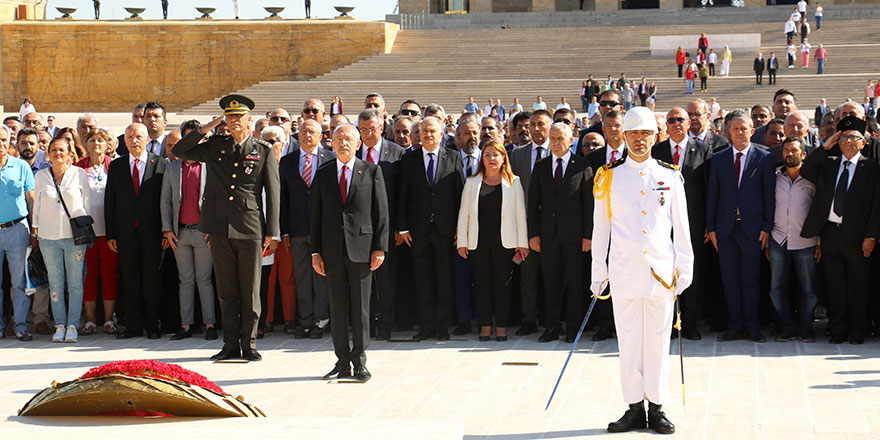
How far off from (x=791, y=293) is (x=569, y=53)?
28.9 meters

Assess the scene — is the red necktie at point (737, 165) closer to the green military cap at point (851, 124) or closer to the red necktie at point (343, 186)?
the green military cap at point (851, 124)

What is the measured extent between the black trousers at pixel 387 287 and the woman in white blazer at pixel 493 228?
2.18 ft

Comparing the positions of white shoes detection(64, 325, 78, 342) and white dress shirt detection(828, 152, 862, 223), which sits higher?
white dress shirt detection(828, 152, 862, 223)

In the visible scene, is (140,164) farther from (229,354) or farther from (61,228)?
(229,354)

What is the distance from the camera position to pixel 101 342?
9.15m

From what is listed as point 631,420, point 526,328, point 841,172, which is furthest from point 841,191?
point 631,420

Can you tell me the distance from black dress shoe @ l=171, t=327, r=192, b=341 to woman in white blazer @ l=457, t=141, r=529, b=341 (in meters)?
2.57

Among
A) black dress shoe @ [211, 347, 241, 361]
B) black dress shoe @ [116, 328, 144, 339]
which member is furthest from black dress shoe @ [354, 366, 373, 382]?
black dress shoe @ [116, 328, 144, 339]

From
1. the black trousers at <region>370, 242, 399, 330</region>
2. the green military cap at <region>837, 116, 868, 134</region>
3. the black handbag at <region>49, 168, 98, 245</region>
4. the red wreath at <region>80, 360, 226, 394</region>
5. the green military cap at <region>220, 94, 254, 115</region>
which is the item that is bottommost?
the black trousers at <region>370, 242, 399, 330</region>

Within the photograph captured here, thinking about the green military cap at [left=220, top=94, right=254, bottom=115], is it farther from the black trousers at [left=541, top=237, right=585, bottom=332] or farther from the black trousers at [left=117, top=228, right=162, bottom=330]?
the black trousers at [left=541, top=237, right=585, bottom=332]

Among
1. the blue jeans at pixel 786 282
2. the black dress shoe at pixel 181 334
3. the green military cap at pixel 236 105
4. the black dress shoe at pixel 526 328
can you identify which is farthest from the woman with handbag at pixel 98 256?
the blue jeans at pixel 786 282

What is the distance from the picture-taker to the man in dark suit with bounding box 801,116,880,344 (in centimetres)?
840

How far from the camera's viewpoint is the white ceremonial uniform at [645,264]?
5.82m

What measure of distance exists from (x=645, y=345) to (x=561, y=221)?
121 inches
